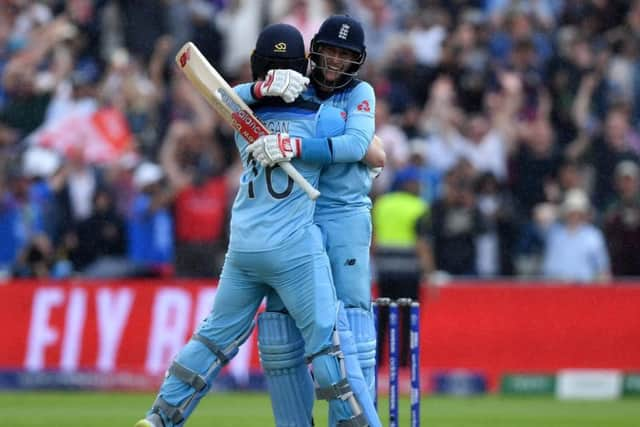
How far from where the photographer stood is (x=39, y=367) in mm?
15672

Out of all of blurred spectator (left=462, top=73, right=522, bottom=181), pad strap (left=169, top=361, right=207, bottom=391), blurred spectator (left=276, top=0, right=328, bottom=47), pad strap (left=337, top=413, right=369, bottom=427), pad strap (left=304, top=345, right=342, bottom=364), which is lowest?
pad strap (left=337, top=413, right=369, bottom=427)

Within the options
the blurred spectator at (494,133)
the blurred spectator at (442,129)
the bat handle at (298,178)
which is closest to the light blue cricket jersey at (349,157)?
the bat handle at (298,178)

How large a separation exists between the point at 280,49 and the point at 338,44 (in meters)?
0.40

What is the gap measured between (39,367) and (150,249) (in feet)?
5.72

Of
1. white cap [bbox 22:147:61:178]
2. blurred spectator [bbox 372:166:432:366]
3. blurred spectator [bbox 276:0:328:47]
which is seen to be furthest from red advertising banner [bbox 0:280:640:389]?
blurred spectator [bbox 276:0:328:47]

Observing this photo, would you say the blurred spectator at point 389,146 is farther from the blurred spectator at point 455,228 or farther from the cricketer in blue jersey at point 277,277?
the cricketer in blue jersey at point 277,277

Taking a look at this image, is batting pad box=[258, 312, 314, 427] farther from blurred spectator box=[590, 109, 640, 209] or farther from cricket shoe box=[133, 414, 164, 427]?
blurred spectator box=[590, 109, 640, 209]

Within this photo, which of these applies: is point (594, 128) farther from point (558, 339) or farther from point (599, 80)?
point (558, 339)

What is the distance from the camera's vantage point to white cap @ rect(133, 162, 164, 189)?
1623 cm

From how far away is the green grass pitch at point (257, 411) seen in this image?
12664mm

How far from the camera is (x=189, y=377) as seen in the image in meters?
8.59

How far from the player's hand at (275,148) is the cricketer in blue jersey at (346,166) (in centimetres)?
1

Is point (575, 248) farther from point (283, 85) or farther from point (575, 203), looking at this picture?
point (283, 85)

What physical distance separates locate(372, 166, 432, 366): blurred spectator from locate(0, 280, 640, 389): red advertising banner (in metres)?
0.52
